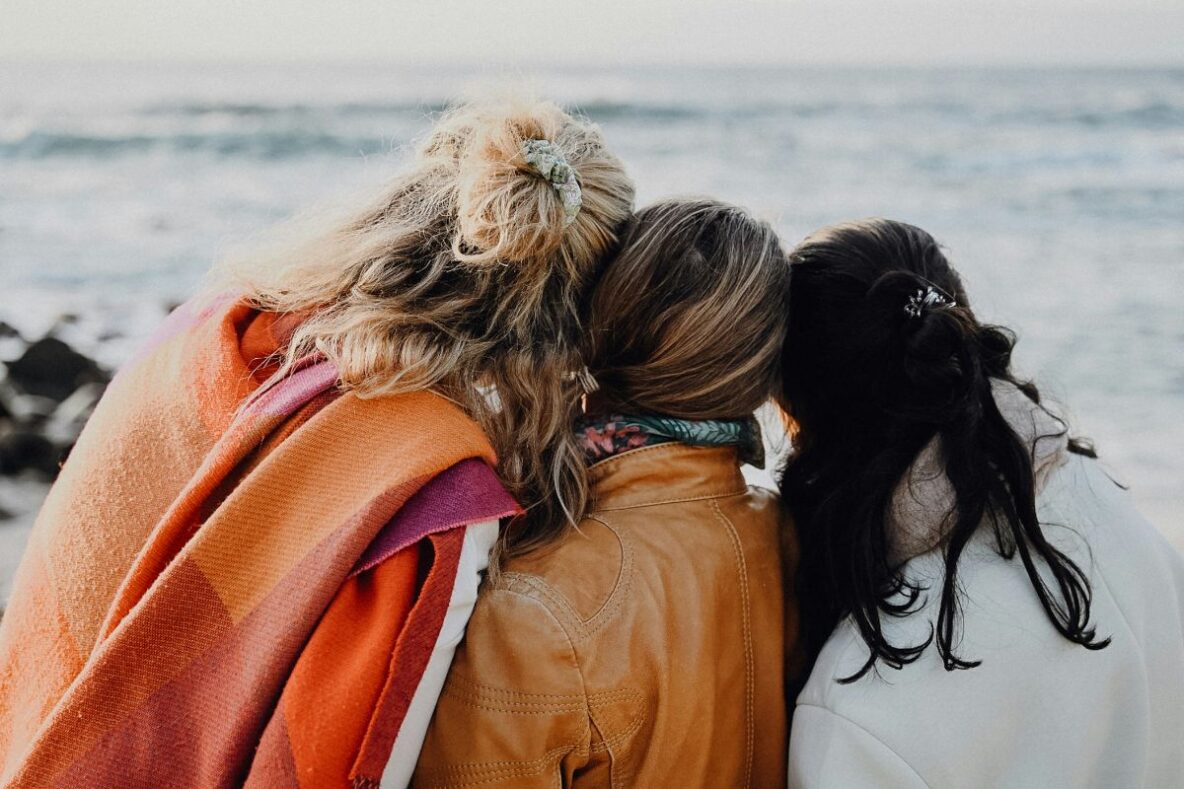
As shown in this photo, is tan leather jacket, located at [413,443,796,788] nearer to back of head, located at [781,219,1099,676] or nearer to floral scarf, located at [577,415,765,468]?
floral scarf, located at [577,415,765,468]

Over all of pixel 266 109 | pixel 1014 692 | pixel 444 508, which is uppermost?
pixel 444 508

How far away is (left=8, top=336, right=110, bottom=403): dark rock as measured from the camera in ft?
17.9

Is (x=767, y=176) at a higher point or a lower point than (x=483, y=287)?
lower

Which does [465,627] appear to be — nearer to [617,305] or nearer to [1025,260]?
[617,305]

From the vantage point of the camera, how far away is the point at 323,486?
1.60m

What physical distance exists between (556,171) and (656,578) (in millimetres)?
727

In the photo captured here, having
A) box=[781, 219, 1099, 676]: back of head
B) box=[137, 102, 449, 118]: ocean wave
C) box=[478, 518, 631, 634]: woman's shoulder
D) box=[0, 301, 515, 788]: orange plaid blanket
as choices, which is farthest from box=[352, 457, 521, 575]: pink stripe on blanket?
box=[137, 102, 449, 118]: ocean wave

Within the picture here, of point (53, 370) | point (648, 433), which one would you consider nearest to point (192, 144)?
point (53, 370)

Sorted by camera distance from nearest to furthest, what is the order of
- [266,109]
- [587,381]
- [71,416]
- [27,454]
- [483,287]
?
[483,287] → [587,381] → [27,454] → [71,416] → [266,109]

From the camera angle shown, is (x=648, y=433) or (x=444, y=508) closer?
(x=444, y=508)

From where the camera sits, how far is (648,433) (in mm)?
1868

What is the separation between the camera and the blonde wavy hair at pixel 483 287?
1759mm

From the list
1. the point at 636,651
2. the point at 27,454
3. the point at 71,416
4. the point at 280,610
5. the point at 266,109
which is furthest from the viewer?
the point at 266,109

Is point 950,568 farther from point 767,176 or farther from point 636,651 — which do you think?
point 767,176
